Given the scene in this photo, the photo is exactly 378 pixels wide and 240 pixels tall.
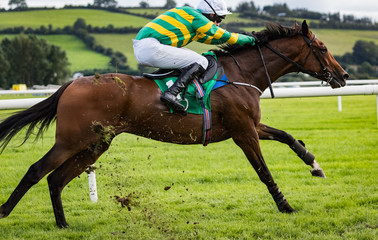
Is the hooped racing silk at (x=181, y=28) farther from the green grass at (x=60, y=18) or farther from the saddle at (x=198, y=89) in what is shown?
the green grass at (x=60, y=18)

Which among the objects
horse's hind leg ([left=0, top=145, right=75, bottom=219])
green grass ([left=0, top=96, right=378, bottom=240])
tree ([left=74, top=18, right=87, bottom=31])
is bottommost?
tree ([left=74, top=18, right=87, bottom=31])

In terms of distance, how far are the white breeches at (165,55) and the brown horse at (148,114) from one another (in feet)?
0.69

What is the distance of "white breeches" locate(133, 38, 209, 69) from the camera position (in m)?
4.11

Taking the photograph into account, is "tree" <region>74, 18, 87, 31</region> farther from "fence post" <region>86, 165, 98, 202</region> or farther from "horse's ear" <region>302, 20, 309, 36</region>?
"horse's ear" <region>302, 20, 309, 36</region>

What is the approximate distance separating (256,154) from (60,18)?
103 feet

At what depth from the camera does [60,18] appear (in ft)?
108

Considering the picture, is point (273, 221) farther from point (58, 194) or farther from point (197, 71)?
point (58, 194)

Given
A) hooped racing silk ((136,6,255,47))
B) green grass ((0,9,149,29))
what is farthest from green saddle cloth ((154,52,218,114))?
green grass ((0,9,149,29))

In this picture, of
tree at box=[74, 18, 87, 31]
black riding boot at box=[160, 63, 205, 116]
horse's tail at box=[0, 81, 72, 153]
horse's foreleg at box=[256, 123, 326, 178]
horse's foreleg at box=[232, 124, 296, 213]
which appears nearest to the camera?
black riding boot at box=[160, 63, 205, 116]

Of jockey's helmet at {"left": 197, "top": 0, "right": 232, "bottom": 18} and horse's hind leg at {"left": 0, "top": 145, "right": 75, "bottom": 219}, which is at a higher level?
jockey's helmet at {"left": 197, "top": 0, "right": 232, "bottom": 18}

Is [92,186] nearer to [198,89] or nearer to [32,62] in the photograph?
[198,89]

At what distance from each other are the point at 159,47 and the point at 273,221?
6.47ft

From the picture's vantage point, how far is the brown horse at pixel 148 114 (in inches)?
153

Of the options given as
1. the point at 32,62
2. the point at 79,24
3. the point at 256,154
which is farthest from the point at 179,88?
the point at 32,62
